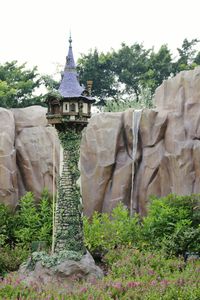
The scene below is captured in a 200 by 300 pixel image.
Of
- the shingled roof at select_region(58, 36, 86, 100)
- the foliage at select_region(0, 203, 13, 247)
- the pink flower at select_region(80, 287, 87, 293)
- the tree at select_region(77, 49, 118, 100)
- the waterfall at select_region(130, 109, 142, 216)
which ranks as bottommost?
the pink flower at select_region(80, 287, 87, 293)

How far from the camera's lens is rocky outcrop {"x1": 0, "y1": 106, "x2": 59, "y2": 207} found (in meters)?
12.0

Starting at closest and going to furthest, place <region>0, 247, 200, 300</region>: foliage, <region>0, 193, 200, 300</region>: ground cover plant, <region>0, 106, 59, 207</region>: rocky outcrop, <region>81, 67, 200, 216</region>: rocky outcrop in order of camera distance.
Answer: <region>0, 247, 200, 300</region>: foliage < <region>0, 193, 200, 300</region>: ground cover plant < <region>81, 67, 200, 216</region>: rocky outcrop < <region>0, 106, 59, 207</region>: rocky outcrop

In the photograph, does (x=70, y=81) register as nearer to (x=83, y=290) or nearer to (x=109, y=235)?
(x=109, y=235)

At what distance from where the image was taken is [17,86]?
16656 millimetres

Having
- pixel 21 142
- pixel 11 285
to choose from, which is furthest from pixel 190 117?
pixel 11 285

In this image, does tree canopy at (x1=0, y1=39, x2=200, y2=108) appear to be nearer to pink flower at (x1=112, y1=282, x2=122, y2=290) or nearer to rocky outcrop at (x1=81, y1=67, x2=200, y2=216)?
rocky outcrop at (x1=81, y1=67, x2=200, y2=216)

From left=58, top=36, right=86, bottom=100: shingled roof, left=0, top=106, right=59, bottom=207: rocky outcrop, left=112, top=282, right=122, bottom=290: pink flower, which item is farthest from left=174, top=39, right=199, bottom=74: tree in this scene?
left=112, top=282, right=122, bottom=290: pink flower

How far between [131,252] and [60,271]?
175 cm

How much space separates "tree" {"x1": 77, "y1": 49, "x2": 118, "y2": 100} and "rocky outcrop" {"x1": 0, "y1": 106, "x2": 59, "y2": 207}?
8.91 meters

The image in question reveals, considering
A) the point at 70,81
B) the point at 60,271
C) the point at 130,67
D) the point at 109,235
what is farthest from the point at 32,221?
the point at 130,67

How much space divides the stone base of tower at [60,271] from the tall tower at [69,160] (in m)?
0.40

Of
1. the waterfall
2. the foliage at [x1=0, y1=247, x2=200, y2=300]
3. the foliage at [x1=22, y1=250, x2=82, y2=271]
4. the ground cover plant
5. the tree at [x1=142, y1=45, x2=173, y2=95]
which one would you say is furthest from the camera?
the tree at [x1=142, y1=45, x2=173, y2=95]

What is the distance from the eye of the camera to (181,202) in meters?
10.3

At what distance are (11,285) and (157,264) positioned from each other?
287 centimetres
